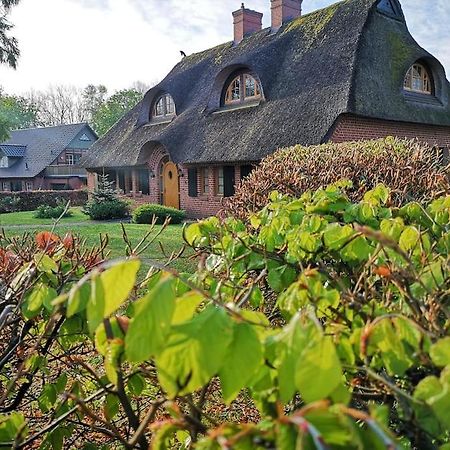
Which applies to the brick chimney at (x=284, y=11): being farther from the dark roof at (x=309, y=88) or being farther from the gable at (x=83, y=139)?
the gable at (x=83, y=139)

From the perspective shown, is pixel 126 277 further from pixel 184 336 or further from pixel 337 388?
pixel 337 388

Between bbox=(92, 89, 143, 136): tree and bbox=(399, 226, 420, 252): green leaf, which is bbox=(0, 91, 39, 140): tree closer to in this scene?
bbox=(92, 89, 143, 136): tree

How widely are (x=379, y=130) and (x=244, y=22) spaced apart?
957 centimetres

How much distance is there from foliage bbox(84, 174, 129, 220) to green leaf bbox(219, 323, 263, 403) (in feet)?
62.8

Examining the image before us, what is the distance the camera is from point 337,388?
0.81m

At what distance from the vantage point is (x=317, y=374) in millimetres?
750

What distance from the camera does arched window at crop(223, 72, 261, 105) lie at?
18147mm

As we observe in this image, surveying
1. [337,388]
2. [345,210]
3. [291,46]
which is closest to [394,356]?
[337,388]

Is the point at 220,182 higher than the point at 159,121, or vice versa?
the point at 159,121

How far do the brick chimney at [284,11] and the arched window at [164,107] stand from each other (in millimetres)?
5799

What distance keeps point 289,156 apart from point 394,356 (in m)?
6.98

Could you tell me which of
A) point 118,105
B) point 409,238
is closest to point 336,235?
point 409,238

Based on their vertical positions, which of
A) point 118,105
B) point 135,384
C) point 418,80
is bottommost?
point 135,384

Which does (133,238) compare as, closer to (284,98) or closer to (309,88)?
(284,98)
